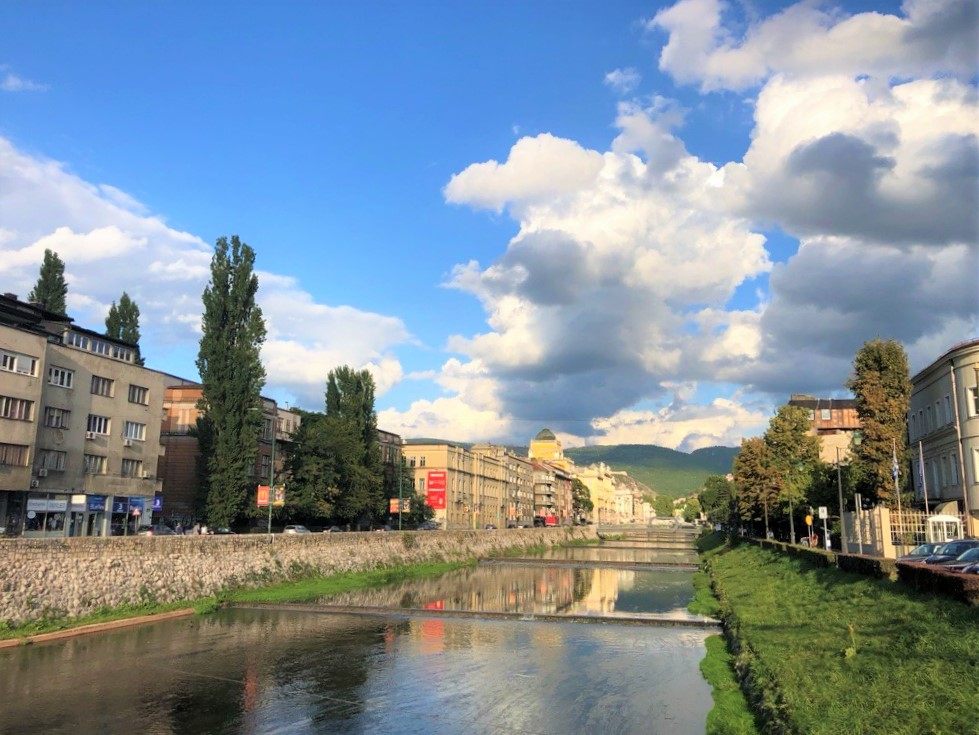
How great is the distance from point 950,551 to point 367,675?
2607 centimetres

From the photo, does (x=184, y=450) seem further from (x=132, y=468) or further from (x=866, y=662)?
(x=866, y=662)

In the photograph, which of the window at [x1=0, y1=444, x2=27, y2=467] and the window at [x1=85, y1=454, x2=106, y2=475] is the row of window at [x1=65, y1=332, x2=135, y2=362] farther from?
the window at [x1=0, y1=444, x2=27, y2=467]

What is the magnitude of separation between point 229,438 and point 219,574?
16.4 meters

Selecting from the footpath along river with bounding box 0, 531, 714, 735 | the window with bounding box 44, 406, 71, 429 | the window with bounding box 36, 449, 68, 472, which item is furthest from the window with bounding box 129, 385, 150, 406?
the footpath along river with bounding box 0, 531, 714, 735

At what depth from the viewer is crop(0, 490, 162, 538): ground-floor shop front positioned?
52406 mm

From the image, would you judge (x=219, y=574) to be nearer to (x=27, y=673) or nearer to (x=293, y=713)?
(x=27, y=673)

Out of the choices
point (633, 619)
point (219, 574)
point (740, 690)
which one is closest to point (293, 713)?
point (740, 690)

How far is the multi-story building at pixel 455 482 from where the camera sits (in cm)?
12444

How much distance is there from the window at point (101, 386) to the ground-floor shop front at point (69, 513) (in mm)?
8165

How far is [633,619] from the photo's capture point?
4106cm

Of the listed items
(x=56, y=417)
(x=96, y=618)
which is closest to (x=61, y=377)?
(x=56, y=417)

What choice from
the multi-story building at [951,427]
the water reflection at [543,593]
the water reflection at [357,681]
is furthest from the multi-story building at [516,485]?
the water reflection at [357,681]

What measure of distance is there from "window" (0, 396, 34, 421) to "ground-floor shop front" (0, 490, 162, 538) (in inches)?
208

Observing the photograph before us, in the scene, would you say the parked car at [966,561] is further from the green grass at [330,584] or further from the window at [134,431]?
the window at [134,431]
